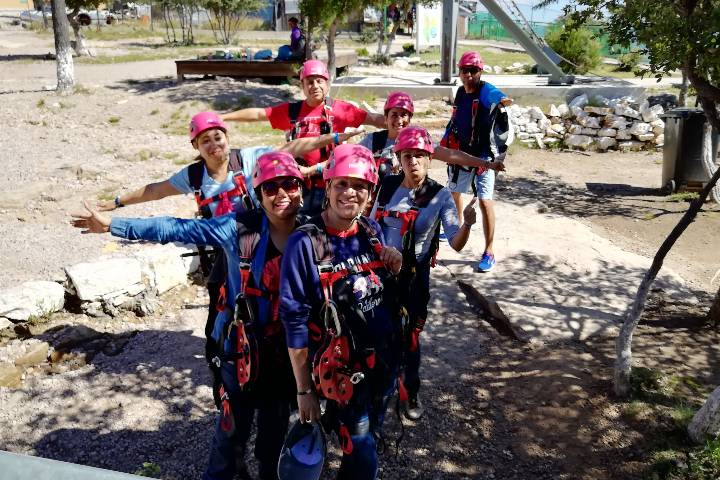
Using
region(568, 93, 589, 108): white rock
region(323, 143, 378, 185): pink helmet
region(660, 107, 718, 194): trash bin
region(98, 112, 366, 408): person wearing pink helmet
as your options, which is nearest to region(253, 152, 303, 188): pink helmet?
region(323, 143, 378, 185): pink helmet

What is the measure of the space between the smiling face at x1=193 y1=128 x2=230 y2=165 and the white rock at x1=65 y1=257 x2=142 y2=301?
226 cm

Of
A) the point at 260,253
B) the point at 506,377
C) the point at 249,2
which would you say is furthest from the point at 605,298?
the point at 249,2

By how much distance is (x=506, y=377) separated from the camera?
4.41 m

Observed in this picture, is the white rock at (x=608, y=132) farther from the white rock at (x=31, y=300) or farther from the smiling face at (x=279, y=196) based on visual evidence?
the smiling face at (x=279, y=196)

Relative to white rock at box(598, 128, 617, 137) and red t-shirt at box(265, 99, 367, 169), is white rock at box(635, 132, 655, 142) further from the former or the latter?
red t-shirt at box(265, 99, 367, 169)

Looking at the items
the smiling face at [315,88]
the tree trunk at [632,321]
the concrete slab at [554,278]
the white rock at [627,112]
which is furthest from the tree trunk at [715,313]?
the white rock at [627,112]

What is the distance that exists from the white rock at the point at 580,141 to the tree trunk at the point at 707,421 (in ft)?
31.8

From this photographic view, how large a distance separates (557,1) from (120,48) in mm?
27127

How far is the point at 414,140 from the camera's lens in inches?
136

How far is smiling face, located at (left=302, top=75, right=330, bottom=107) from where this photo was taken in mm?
4348

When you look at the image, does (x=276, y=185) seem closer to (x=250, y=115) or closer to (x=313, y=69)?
(x=313, y=69)

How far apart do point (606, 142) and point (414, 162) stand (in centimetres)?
989

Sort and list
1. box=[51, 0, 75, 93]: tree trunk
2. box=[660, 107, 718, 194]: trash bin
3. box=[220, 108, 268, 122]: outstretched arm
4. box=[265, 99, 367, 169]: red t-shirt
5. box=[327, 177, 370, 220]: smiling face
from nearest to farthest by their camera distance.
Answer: box=[327, 177, 370, 220]: smiling face < box=[265, 99, 367, 169]: red t-shirt < box=[220, 108, 268, 122]: outstretched arm < box=[660, 107, 718, 194]: trash bin < box=[51, 0, 75, 93]: tree trunk

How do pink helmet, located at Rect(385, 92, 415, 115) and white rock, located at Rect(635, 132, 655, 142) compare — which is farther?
white rock, located at Rect(635, 132, 655, 142)
